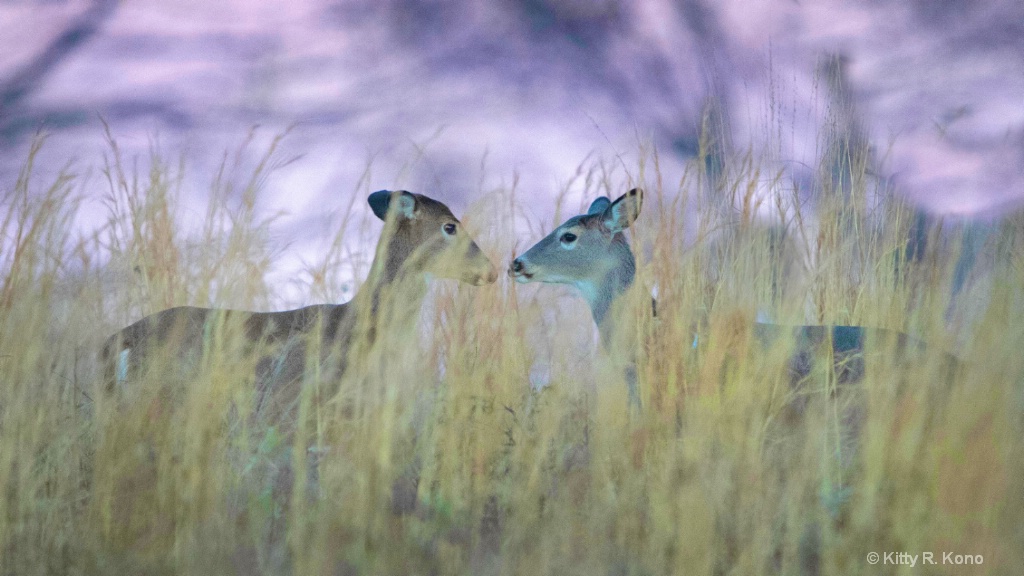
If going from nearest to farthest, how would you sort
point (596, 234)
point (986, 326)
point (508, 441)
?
point (986, 326), point (508, 441), point (596, 234)

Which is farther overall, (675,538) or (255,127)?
(255,127)

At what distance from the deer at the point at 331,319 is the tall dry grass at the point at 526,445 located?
13.4 inches

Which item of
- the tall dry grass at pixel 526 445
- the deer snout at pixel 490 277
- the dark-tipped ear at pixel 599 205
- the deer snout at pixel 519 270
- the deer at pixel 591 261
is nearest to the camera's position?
the tall dry grass at pixel 526 445

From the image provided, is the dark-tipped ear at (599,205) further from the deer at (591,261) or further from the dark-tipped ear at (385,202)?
the dark-tipped ear at (385,202)

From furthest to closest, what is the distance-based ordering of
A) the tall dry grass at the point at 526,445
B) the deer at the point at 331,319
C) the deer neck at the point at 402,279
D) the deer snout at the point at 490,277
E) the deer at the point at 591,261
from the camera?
the deer at the point at 591,261, the deer snout at the point at 490,277, the deer neck at the point at 402,279, the deer at the point at 331,319, the tall dry grass at the point at 526,445

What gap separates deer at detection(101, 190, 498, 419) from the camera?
4555 mm

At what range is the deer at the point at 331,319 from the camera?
14.9ft

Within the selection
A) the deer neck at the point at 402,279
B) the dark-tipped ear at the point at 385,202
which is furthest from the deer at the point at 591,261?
the dark-tipped ear at the point at 385,202

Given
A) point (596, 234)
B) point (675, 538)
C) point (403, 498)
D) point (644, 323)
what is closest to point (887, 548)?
point (675, 538)

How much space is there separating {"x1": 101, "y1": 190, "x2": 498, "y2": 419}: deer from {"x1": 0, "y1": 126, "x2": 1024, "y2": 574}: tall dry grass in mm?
341

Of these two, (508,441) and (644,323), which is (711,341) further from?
(508,441)

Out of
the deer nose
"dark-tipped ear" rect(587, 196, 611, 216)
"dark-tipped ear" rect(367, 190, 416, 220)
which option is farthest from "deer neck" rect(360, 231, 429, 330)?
"dark-tipped ear" rect(587, 196, 611, 216)

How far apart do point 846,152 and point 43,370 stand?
16.2 feet

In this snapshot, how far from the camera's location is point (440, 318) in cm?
440
